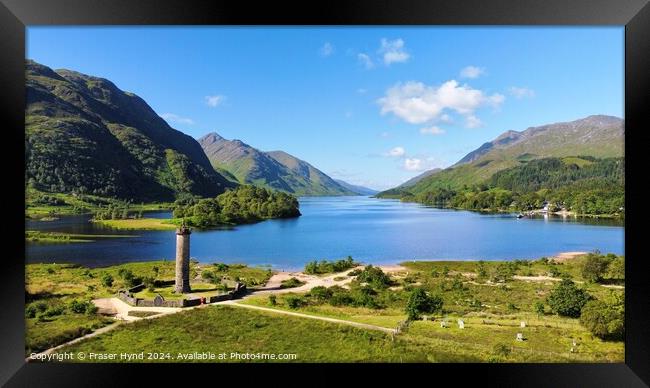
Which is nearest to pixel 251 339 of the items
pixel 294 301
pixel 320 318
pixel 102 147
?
pixel 320 318

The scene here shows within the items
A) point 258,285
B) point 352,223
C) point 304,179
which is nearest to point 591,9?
point 258,285

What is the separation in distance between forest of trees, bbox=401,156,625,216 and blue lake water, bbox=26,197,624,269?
2365 millimetres

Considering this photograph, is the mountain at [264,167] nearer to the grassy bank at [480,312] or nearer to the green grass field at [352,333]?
the grassy bank at [480,312]

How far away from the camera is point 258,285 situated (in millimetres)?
12086

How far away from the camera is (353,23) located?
5156 millimetres

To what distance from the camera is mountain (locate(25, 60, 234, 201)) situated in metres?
23.7

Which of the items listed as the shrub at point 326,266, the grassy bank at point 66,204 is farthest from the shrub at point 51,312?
the grassy bank at point 66,204

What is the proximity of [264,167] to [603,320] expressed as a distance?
88.3 ft

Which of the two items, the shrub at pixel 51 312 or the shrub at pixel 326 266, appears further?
the shrub at pixel 326 266

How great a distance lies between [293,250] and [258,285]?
5.82m

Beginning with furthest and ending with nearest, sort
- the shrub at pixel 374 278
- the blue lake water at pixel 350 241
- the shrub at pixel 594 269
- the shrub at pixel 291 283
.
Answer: the blue lake water at pixel 350 241 → the shrub at pixel 594 269 → the shrub at pixel 374 278 → the shrub at pixel 291 283

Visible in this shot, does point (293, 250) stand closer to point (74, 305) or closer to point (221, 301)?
point (221, 301)

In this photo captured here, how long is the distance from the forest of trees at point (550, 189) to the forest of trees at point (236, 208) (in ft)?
48.1

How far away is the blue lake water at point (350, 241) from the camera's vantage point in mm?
16125
